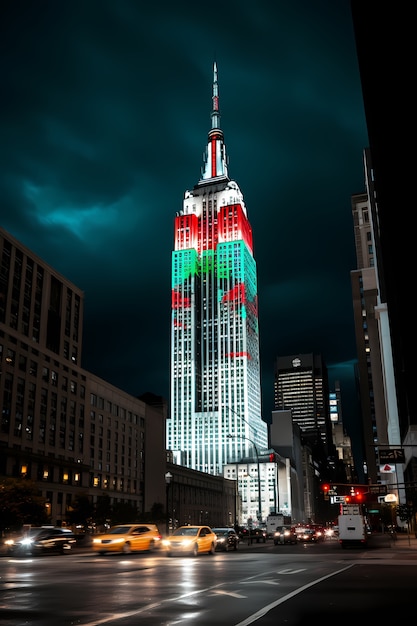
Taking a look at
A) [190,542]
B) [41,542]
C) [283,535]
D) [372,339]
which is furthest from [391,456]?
[372,339]

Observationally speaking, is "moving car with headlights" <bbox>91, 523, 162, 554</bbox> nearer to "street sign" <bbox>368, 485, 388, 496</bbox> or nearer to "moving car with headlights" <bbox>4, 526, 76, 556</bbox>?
"moving car with headlights" <bbox>4, 526, 76, 556</bbox>

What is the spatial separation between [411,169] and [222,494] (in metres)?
176

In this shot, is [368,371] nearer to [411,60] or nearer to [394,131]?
[394,131]

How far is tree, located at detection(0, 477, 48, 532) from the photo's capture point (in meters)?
56.5

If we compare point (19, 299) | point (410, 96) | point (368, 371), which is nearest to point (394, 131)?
point (410, 96)

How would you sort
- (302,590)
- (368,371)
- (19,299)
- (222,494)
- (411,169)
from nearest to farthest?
1. (302,590)
2. (411,169)
3. (19,299)
4. (368,371)
5. (222,494)

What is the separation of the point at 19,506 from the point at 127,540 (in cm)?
2754

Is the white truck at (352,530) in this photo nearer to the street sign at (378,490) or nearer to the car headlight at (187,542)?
the street sign at (378,490)

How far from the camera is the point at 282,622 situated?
10102 mm

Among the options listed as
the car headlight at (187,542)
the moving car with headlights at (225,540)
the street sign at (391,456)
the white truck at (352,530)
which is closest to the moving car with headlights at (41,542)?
the moving car with headlights at (225,540)

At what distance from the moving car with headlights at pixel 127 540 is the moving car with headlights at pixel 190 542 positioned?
7.83 feet

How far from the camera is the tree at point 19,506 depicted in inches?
2226

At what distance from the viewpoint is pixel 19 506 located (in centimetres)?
5975

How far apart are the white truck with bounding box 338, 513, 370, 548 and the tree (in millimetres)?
28952
